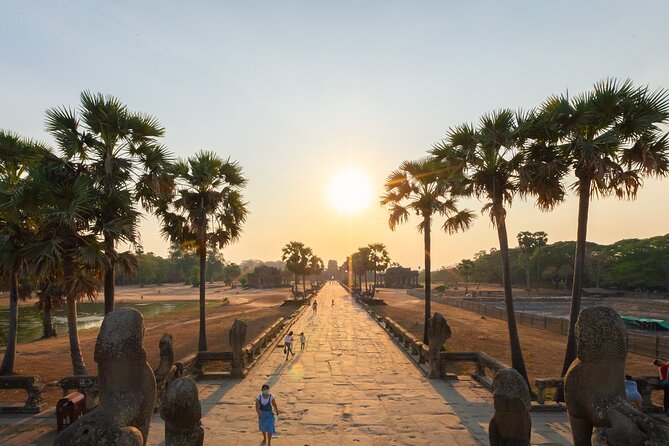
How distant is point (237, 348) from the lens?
13.0 metres

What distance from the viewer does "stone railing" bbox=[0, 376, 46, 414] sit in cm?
960

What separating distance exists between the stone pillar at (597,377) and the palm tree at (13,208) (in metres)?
11.9

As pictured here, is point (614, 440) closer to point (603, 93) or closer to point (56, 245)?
point (603, 93)

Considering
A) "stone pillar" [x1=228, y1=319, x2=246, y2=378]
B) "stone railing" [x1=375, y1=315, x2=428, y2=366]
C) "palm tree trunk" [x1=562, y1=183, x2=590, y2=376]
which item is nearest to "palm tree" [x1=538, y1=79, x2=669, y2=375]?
"palm tree trunk" [x1=562, y1=183, x2=590, y2=376]

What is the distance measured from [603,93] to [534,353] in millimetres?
14090

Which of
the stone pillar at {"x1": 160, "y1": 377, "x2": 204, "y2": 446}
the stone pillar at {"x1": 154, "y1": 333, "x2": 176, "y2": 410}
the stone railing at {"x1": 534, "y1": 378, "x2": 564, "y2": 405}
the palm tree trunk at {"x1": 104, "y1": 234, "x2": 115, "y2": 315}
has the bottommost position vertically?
the stone railing at {"x1": 534, "y1": 378, "x2": 564, "y2": 405}

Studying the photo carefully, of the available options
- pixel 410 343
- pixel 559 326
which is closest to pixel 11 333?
pixel 410 343

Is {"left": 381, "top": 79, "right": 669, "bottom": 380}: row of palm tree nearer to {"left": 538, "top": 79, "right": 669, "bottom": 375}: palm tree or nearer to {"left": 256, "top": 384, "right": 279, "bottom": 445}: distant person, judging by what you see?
{"left": 538, "top": 79, "right": 669, "bottom": 375}: palm tree

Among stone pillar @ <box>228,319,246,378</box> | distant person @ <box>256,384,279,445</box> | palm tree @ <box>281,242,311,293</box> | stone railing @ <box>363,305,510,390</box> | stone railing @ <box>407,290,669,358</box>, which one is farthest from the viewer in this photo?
palm tree @ <box>281,242,311,293</box>

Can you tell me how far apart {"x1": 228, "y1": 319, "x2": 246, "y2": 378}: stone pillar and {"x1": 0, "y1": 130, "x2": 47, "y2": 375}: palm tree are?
6102 mm

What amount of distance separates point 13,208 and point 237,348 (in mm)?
7317

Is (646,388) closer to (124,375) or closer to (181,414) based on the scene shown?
(181,414)

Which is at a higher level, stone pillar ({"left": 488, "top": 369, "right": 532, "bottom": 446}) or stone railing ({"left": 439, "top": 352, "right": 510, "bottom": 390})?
stone pillar ({"left": 488, "top": 369, "right": 532, "bottom": 446})

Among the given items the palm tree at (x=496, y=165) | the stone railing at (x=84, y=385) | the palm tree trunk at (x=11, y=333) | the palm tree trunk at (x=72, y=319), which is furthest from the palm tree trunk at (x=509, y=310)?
the palm tree trunk at (x=11, y=333)
